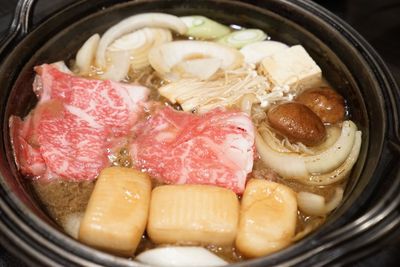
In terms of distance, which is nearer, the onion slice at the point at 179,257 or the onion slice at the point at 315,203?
the onion slice at the point at 179,257

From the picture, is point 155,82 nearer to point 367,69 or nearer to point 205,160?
point 205,160

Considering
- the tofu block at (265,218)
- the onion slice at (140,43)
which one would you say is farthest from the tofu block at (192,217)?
Result: the onion slice at (140,43)

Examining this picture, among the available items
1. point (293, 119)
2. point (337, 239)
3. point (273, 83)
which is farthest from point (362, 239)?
point (273, 83)

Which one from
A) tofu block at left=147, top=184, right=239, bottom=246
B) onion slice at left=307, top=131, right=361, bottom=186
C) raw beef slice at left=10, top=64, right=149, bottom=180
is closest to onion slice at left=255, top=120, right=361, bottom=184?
onion slice at left=307, top=131, right=361, bottom=186

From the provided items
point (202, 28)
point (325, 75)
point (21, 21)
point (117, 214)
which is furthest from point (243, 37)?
point (117, 214)

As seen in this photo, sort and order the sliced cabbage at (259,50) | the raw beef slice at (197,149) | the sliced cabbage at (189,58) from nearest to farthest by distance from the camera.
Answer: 1. the raw beef slice at (197,149)
2. the sliced cabbage at (189,58)
3. the sliced cabbage at (259,50)

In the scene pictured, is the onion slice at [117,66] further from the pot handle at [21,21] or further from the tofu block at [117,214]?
the tofu block at [117,214]
